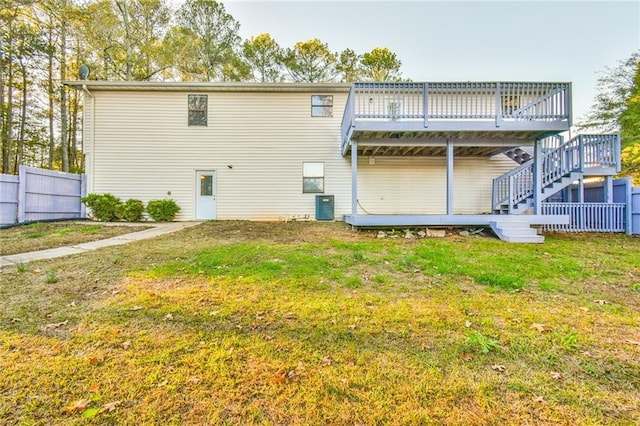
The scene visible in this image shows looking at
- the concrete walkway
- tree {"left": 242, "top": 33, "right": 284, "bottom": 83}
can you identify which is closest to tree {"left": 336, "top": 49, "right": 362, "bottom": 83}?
tree {"left": 242, "top": 33, "right": 284, "bottom": 83}

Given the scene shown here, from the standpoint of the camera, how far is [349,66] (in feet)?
63.9

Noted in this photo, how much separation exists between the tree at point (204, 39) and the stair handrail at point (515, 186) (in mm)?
16760

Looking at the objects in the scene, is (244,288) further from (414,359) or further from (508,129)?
(508,129)

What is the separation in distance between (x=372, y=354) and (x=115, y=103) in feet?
43.5

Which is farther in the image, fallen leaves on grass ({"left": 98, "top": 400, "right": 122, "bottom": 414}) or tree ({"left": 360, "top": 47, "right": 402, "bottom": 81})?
tree ({"left": 360, "top": 47, "right": 402, "bottom": 81})

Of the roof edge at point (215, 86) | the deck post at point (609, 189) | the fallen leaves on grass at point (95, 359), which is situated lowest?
the fallen leaves on grass at point (95, 359)

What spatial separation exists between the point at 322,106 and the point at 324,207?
4.01m

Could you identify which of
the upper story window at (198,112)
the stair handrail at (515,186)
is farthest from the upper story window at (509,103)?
the upper story window at (198,112)

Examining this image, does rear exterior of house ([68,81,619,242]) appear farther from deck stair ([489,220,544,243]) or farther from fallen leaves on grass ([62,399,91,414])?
fallen leaves on grass ([62,399,91,414])

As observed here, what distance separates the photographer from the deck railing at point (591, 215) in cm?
868

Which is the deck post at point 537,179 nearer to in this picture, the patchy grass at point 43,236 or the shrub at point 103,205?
the patchy grass at point 43,236

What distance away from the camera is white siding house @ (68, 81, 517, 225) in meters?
11.0

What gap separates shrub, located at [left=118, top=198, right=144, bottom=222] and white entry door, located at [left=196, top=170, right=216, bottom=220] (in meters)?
2.08

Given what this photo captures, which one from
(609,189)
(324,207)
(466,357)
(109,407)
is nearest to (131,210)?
(324,207)
